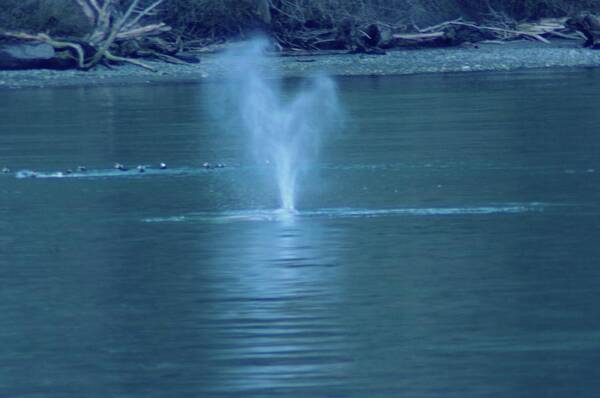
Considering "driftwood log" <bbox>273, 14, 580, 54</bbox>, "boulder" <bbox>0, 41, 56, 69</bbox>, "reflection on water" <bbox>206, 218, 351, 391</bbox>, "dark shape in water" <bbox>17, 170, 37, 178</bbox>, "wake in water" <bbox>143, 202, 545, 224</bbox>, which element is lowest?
"driftwood log" <bbox>273, 14, 580, 54</bbox>

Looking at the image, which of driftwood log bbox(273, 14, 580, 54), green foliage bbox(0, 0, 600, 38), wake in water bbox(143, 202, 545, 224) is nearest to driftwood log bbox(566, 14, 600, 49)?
driftwood log bbox(273, 14, 580, 54)

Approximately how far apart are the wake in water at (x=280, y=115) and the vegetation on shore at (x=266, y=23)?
4.63ft

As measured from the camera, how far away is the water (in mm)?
8945

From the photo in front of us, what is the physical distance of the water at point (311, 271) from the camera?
29.3 ft

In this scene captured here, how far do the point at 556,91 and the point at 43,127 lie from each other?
10984mm

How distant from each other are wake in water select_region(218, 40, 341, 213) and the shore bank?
57 cm

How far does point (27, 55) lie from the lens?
40.7 metres

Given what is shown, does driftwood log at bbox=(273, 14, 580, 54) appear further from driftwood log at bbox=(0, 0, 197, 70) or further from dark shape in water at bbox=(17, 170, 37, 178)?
dark shape in water at bbox=(17, 170, 37, 178)

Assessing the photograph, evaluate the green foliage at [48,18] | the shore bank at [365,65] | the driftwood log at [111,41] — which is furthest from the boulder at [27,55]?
the green foliage at [48,18]

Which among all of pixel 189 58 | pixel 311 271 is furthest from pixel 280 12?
pixel 311 271

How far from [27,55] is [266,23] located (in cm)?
772

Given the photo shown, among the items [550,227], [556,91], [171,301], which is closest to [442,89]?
[556,91]

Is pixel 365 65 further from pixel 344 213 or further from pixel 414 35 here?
pixel 344 213

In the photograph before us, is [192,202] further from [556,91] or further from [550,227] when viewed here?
[556,91]
